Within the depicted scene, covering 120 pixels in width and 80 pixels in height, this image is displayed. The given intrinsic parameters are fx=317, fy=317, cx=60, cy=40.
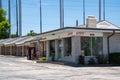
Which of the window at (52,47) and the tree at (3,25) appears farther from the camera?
the tree at (3,25)

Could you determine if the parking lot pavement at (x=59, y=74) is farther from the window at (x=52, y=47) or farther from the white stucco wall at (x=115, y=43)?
the window at (x=52, y=47)

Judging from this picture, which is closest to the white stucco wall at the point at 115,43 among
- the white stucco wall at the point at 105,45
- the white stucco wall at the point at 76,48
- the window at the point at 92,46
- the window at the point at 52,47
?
the white stucco wall at the point at 105,45

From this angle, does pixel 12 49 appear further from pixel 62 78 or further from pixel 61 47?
pixel 62 78

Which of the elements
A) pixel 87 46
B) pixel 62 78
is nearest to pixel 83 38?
pixel 87 46

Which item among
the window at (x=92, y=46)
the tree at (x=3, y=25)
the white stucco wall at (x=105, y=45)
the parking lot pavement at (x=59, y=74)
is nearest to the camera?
the parking lot pavement at (x=59, y=74)

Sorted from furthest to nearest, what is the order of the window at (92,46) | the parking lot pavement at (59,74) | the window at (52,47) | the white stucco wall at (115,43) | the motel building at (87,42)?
the window at (52,47) < the white stucco wall at (115,43) < the window at (92,46) < the motel building at (87,42) < the parking lot pavement at (59,74)

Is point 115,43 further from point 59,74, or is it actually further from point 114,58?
point 59,74

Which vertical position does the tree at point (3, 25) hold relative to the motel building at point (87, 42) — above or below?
above

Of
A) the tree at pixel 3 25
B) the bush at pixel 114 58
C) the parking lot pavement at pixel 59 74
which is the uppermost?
the tree at pixel 3 25

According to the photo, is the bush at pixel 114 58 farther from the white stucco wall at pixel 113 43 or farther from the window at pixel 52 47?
the window at pixel 52 47

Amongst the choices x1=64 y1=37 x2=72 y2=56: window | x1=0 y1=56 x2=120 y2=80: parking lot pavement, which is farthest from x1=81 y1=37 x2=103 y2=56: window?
x1=0 y1=56 x2=120 y2=80: parking lot pavement

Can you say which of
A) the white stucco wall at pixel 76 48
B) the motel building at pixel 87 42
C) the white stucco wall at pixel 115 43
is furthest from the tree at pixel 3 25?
the white stucco wall at pixel 76 48

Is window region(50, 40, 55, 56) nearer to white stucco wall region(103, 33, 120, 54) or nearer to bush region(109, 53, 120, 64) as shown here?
white stucco wall region(103, 33, 120, 54)

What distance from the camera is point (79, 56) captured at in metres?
30.0
